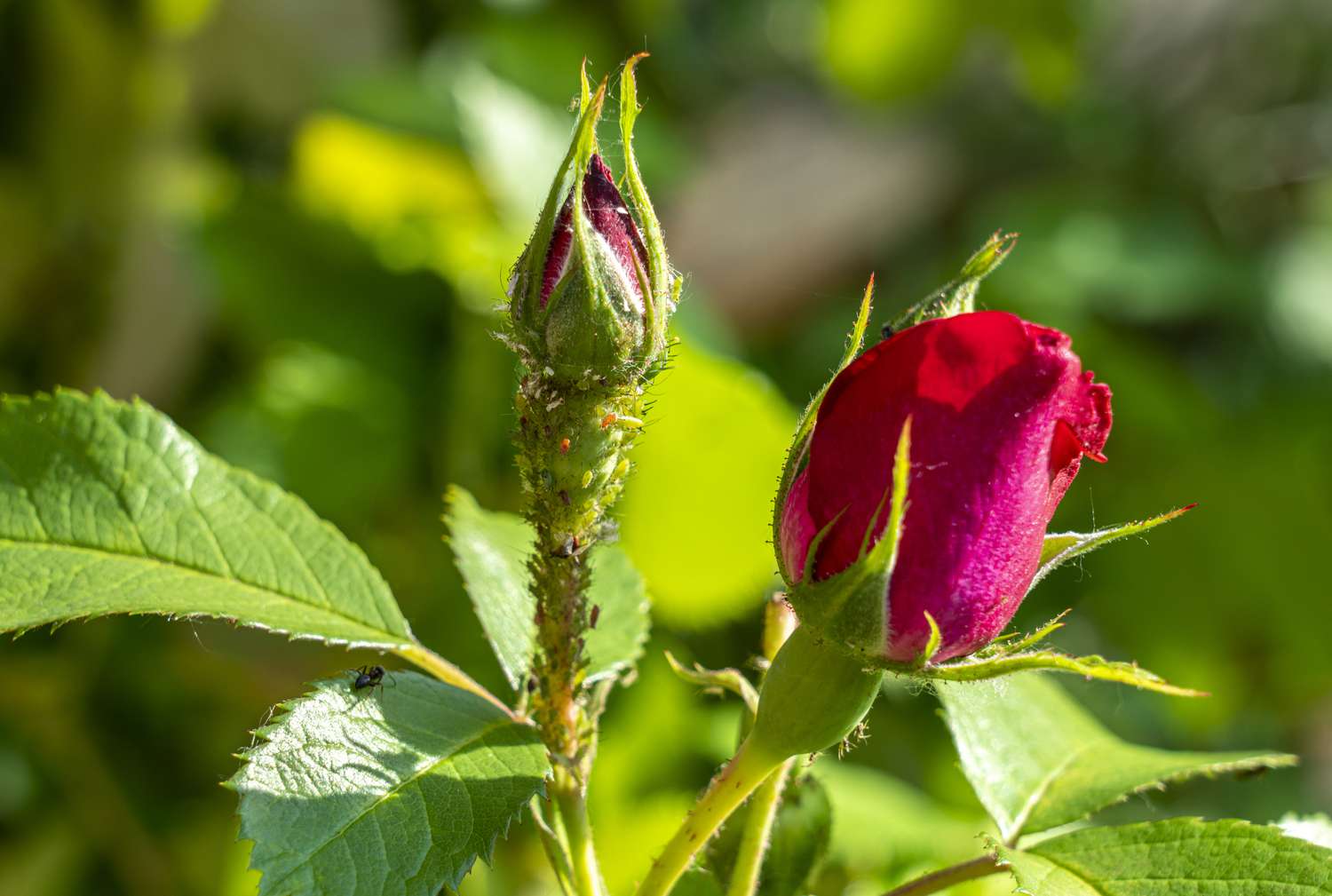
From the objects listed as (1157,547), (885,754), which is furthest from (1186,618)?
(885,754)

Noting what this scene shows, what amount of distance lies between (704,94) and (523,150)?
1640mm

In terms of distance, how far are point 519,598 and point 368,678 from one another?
8.8 inches

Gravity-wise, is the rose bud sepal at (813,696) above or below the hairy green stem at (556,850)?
above

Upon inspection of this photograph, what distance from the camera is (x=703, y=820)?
66cm

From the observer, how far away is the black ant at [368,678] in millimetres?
647

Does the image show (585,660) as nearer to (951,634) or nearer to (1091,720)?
(951,634)

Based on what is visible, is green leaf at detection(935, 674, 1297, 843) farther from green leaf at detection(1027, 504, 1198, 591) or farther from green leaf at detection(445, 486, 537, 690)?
green leaf at detection(445, 486, 537, 690)

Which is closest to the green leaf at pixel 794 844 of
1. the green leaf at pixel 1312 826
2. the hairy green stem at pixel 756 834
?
the hairy green stem at pixel 756 834

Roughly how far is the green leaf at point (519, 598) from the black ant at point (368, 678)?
0.41ft

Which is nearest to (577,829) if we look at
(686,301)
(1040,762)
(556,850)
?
(556,850)

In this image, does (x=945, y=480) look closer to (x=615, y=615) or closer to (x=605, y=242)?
(x=605, y=242)

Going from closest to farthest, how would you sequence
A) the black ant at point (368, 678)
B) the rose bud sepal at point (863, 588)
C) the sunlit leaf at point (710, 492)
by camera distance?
the rose bud sepal at point (863, 588) → the black ant at point (368, 678) → the sunlit leaf at point (710, 492)

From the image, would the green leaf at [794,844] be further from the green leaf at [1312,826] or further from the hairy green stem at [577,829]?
the green leaf at [1312,826]

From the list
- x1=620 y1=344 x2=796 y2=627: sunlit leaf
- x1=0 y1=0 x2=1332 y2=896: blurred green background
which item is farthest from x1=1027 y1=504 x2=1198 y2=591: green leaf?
x1=620 y1=344 x2=796 y2=627: sunlit leaf
